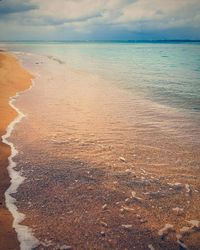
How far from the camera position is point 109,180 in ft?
18.5

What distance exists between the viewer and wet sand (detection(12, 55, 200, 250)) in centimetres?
410

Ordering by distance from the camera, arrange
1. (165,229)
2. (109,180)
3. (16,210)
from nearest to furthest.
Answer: (165,229), (16,210), (109,180)

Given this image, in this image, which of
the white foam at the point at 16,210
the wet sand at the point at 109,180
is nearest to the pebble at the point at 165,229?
the wet sand at the point at 109,180

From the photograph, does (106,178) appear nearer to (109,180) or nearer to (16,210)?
(109,180)

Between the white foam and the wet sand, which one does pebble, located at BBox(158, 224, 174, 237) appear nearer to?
the wet sand

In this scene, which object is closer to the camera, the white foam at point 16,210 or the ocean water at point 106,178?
the white foam at point 16,210

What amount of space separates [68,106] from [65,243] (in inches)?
343

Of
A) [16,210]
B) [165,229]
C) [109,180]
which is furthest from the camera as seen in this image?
[109,180]

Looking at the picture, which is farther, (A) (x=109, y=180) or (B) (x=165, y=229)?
(A) (x=109, y=180)

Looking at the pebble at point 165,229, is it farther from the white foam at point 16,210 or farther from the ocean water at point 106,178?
the white foam at point 16,210

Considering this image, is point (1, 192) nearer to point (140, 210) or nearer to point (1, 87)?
point (140, 210)

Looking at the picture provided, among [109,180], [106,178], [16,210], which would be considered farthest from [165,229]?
[16,210]

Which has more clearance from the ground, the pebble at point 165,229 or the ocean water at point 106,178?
the ocean water at point 106,178

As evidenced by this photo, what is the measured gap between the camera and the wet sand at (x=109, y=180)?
410cm
